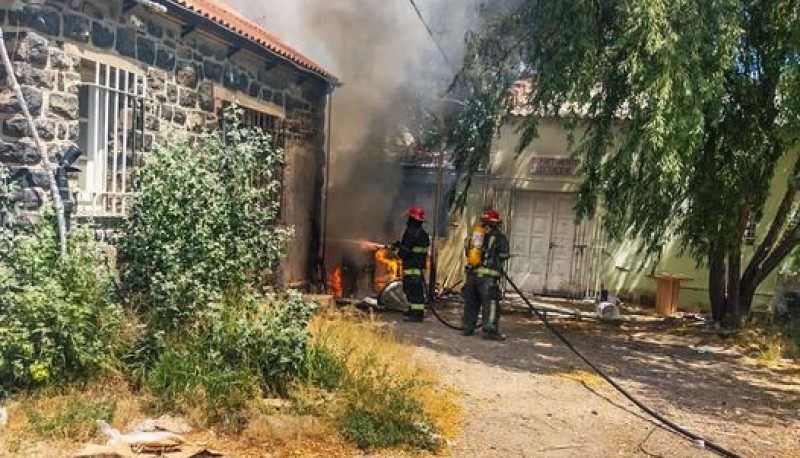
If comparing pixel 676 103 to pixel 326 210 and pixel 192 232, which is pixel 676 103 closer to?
pixel 192 232

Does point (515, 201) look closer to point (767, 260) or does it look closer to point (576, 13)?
point (767, 260)

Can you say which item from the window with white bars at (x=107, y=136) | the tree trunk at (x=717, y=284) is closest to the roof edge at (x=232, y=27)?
the window with white bars at (x=107, y=136)

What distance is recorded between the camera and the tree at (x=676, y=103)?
28.1 feet

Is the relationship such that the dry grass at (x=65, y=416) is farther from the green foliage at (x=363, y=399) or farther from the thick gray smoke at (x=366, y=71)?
the thick gray smoke at (x=366, y=71)

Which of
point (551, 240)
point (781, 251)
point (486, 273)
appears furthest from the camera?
point (551, 240)

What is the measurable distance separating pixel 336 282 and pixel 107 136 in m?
6.01

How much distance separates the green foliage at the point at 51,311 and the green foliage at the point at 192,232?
1.20 feet

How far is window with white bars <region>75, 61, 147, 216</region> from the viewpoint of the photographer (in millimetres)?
7426

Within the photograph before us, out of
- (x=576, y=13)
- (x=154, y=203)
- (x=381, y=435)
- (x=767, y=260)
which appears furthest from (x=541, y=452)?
(x=767, y=260)

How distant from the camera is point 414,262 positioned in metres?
11.3

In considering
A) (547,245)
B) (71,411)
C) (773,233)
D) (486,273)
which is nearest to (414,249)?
(486,273)

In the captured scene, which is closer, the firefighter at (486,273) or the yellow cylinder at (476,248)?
the firefighter at (486,273)

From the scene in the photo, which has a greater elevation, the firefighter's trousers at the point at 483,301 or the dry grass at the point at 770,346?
the firefighter's trousers at the point at 483,301

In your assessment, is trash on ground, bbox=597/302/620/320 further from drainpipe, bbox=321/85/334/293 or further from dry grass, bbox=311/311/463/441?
Answer: dry grass, bbox=311/311/463/441
